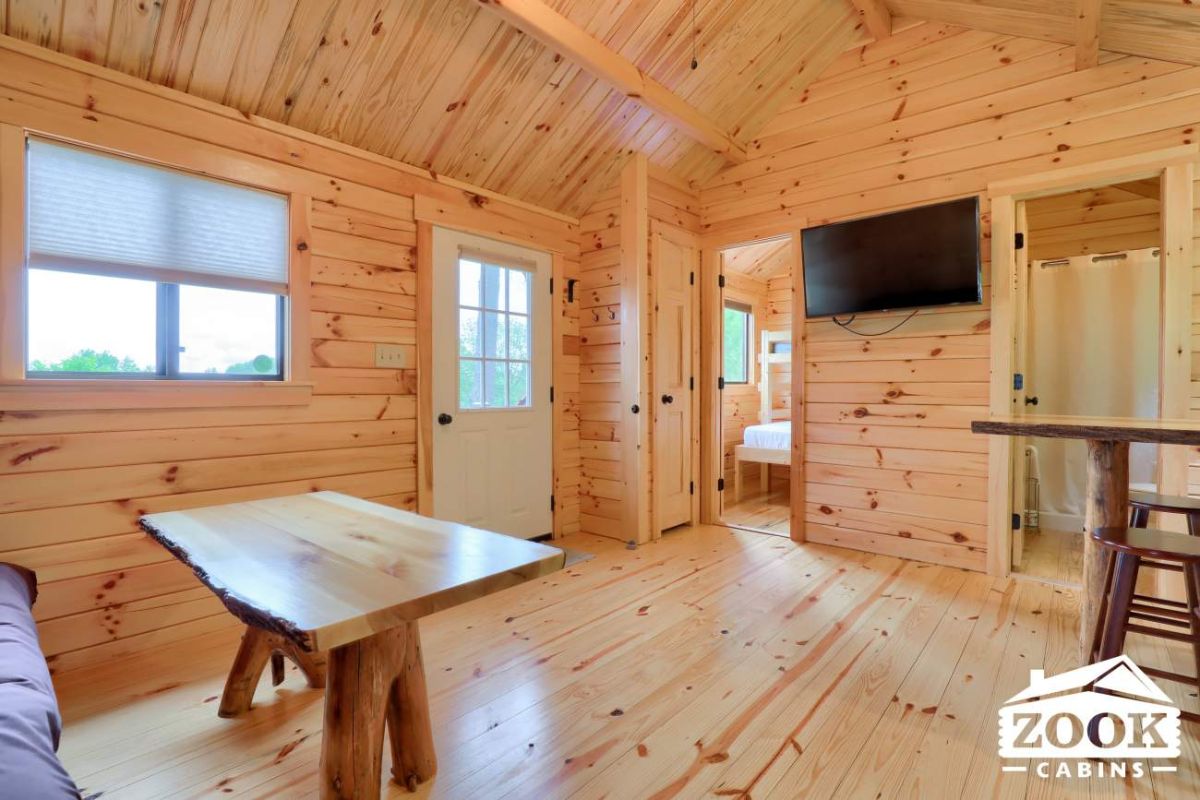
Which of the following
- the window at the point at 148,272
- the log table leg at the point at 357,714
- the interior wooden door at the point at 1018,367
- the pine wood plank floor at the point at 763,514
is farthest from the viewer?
the pine wood plank floor at the point at 763,514

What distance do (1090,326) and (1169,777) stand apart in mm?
3395

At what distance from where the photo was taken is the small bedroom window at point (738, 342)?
576 cm

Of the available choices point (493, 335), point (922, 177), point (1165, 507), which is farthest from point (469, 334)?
point (1165, 507)

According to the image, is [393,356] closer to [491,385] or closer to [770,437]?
[491,385]

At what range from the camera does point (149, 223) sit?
84.5 inches

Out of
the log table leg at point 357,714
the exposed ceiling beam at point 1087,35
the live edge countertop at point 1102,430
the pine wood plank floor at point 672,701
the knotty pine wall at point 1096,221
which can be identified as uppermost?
the exposed ceiling beam at point 1087,35

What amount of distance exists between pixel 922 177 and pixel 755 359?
298 cm

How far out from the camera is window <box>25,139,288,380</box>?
77.7 inches

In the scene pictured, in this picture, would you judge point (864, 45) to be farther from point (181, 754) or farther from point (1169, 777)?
point (181, 754)

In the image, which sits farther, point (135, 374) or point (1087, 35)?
point (1087, 35)

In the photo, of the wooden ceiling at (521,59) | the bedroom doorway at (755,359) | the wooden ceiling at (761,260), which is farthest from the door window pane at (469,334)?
the wooden ceiling at (761,260)

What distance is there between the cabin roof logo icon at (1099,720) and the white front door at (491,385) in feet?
8.55

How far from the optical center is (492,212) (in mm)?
3357

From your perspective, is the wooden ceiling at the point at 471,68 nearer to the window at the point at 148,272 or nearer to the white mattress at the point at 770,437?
the window at the point at 148,272
